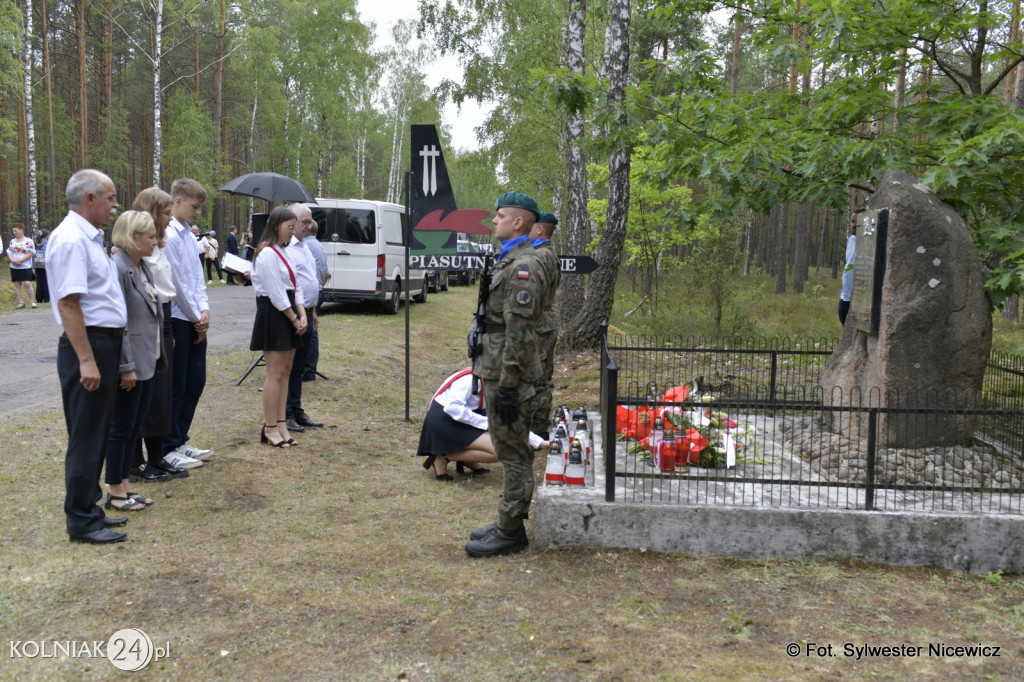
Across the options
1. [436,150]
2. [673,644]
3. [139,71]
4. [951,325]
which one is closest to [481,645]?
[673,644]

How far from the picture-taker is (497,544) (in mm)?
4438

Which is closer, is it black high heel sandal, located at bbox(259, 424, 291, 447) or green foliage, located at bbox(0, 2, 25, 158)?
black high heel sandal, located at bbox(259, 424, 291, 447)

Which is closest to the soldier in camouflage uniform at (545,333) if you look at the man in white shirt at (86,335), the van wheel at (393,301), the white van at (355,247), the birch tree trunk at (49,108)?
the man in white shirt at (86,335)

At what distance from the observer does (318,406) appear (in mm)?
8180

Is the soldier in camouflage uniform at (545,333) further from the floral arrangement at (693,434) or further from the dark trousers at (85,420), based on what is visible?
the dark trousers at (85,420)

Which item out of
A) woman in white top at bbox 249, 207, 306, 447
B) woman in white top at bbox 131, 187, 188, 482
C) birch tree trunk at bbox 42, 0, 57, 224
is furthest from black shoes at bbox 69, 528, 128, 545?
birch tree trunk at bbox 42, 0, 57, 224

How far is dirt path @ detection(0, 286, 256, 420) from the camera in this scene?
7270mm

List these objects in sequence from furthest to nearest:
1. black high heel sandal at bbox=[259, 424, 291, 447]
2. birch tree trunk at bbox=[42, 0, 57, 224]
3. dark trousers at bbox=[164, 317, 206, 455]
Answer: birch tree trunk at bbox=[42, 0, 57, 224] < black high heel sandal at bbox=[259, 424, 291, 447] < dark trousers at bbox=[164, 317, 206, 455]

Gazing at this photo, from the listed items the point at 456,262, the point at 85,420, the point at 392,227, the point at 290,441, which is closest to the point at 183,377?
the point at 290,441

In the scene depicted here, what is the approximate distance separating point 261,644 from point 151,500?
2.09m

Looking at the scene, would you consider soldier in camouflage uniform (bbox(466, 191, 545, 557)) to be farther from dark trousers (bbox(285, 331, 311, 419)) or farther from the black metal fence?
dark trousers (bbox(285, 331, 311, 419))

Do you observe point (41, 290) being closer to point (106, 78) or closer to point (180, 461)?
point (180, 461)

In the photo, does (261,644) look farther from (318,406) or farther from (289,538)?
(318,406)

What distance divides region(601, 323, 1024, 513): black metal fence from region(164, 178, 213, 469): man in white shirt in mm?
2966
